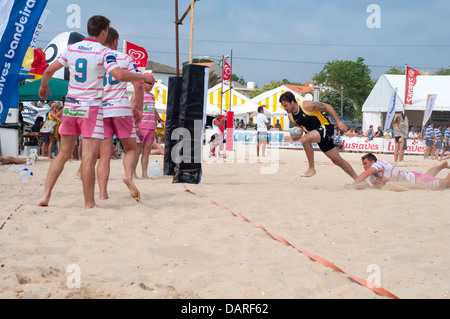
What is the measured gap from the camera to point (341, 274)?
2.59 meters

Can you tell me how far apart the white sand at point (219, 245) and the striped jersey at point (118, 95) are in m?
0.95

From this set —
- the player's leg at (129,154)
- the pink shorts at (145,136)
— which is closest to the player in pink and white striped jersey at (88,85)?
the player's leg at (129,154)

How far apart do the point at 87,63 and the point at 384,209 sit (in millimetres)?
3311

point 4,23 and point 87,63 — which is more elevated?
point 4,23

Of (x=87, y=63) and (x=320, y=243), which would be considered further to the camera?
(x=87, y=63)

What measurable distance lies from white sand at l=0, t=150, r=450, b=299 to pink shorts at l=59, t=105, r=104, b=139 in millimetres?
730

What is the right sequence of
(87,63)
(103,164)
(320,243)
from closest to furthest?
(320,243), (87,63), (103,164)

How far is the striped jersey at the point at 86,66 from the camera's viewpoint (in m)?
4.21

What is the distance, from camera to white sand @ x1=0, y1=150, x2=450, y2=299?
2.35 metres

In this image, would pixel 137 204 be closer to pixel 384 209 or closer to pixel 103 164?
pixel 103 164

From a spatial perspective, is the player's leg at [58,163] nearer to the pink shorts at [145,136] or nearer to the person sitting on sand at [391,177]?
the pink shorts at [145,136]
